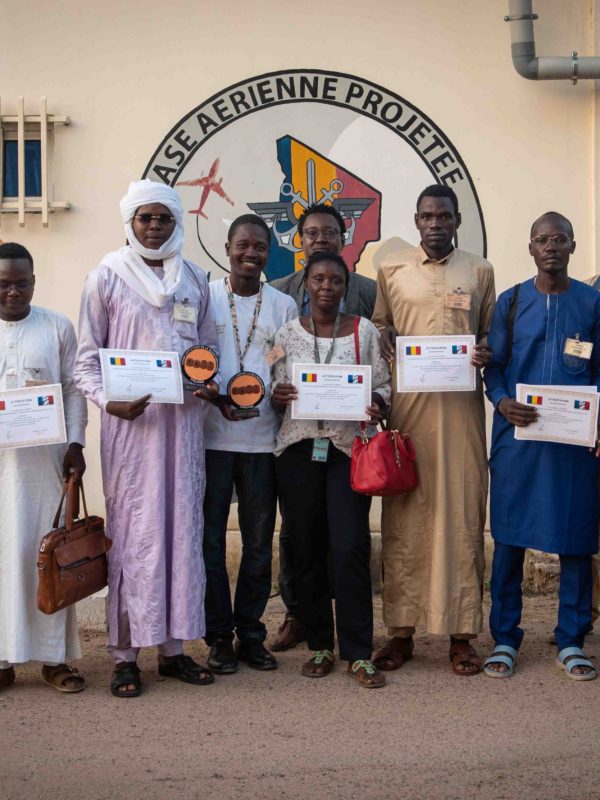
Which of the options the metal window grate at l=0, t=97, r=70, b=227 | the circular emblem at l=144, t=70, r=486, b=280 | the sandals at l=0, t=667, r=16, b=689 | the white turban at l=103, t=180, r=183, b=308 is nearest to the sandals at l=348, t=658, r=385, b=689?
the sandals at l=0, t=667, r=16, b=689

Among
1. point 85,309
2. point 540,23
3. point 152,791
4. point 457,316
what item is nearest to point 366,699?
point 152,791

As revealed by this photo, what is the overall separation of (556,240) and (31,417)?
2.50m

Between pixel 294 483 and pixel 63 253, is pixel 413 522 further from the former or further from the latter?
pixel 63 253

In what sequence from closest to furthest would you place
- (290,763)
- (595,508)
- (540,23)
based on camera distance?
(290,763), (595,508), (540,23)

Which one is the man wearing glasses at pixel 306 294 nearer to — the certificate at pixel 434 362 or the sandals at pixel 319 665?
the sandals at pixel 319 665

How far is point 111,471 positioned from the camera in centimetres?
Result: 488

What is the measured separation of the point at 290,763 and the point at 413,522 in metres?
1.49

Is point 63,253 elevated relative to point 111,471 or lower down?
elevated

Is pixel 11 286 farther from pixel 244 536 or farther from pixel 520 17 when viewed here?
pixel 520 17

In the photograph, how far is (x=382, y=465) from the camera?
15.7 ft

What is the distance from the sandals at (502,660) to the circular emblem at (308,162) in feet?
10.5

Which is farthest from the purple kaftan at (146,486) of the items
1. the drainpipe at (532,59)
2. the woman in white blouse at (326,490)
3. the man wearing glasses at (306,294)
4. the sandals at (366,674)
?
the drainpipe at (532,59)

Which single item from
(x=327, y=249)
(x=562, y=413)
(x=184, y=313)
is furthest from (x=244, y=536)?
(x=562, y=413)

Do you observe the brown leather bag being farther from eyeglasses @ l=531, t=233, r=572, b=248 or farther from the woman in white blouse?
eyeglasses @ l=531, t=233, r=572, b=248
